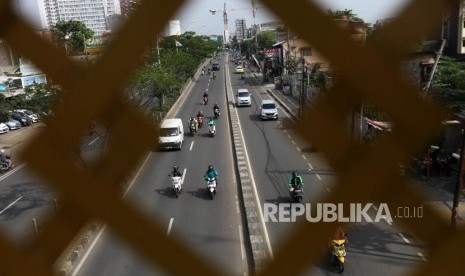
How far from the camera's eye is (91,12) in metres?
23.3

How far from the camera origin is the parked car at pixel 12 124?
80.2 ft

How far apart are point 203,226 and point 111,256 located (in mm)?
1990

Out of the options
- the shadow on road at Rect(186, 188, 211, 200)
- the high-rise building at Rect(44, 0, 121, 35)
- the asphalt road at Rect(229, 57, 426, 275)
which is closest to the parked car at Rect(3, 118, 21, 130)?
the high-rise building at Rect(44, 0, 121, 35)

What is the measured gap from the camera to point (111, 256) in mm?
7930

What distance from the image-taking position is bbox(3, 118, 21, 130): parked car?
2446 cm

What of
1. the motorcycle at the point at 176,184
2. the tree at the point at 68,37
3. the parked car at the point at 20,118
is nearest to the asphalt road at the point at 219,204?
the motorcycle at the point at 176,184

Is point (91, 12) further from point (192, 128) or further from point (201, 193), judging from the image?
point (201, 193)

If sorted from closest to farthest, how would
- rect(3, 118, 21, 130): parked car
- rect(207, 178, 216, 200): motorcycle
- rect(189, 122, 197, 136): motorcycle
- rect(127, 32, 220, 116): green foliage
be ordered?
rect(127, 32, 220, 116): green foliage
rect(207, 178, 216, 200): motorcycle
rect(189, 122, 197, 136): motorcycle
rect(3, 118, 21, 130): parked car

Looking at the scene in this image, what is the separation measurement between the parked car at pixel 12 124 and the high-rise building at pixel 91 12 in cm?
606

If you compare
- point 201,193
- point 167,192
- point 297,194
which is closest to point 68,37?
point 297,194

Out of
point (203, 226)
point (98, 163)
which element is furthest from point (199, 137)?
point (98, 163)

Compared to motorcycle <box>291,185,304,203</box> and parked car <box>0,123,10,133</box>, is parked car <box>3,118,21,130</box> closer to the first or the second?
parked car <box>0,123,10,133</box>

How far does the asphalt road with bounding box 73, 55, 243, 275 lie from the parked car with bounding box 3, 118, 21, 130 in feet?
36.1

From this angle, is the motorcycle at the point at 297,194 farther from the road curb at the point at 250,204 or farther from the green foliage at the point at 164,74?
the green foliage at the point at 164,74
